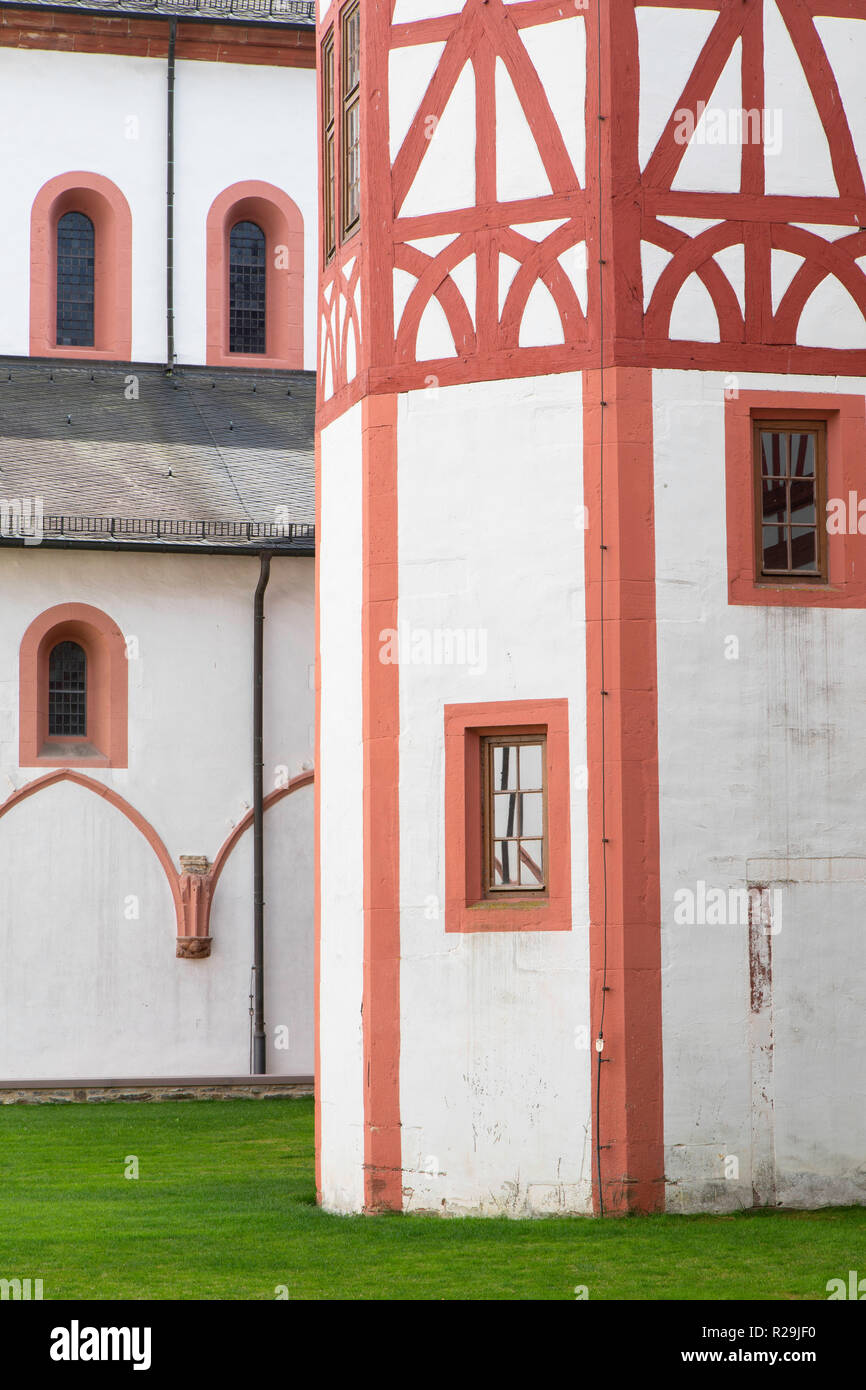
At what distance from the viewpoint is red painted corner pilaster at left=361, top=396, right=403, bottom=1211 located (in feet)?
47.3

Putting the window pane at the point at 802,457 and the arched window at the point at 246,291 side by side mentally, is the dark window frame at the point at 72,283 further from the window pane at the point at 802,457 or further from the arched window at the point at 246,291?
the window pane at the point at 802,457

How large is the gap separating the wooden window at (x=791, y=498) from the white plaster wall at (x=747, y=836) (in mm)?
309

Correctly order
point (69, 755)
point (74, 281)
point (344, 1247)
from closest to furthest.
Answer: point (344, 1247) < point (69, 755) < point (74, 281)

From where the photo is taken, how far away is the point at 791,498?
14.6m

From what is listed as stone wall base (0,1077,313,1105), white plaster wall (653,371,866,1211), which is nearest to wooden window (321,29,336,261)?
white plaster wall (653,371,866,1211)

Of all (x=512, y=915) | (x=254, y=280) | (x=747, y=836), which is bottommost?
(x=512, y=915)

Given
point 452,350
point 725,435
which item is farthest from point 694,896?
point 452,350

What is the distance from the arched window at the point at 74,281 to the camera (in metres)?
28.5

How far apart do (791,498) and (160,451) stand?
13.2 meters

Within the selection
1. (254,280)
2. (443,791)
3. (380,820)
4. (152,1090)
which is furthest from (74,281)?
(443,791)

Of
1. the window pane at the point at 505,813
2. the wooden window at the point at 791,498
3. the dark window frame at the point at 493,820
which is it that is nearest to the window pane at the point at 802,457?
the wooden window at the point at 791,498

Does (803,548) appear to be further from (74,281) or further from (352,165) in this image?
(74,281)

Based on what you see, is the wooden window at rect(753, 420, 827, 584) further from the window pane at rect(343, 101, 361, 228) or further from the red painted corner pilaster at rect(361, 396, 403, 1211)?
the window pane at rect(343, 101, 361, 228)

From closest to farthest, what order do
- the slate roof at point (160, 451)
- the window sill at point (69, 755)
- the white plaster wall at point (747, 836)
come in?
the white plaster wall at point (747, 836), the window sill at point (69, 755), the slate roof at point (160, 451)
